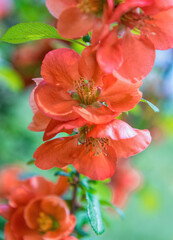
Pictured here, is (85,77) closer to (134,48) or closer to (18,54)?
(134,48)

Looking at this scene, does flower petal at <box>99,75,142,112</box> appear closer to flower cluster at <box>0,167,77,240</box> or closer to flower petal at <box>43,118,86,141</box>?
flower petal at <box>43,118,86,141</box>

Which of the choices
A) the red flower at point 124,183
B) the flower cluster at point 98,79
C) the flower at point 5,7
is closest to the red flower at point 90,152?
the flower cluster at point 98,79

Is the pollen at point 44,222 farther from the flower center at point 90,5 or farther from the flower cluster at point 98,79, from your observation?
the flower center at point 90,5

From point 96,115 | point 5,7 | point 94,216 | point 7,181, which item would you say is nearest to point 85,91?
point 96,115

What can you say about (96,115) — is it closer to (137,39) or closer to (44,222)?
(137,39)

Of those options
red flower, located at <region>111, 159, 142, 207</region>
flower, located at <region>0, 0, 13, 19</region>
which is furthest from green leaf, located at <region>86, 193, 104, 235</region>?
flower, located at <region>0, 0, 13, 19</region>

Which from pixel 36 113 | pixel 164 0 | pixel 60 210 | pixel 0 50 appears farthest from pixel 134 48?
pixel 0 50
